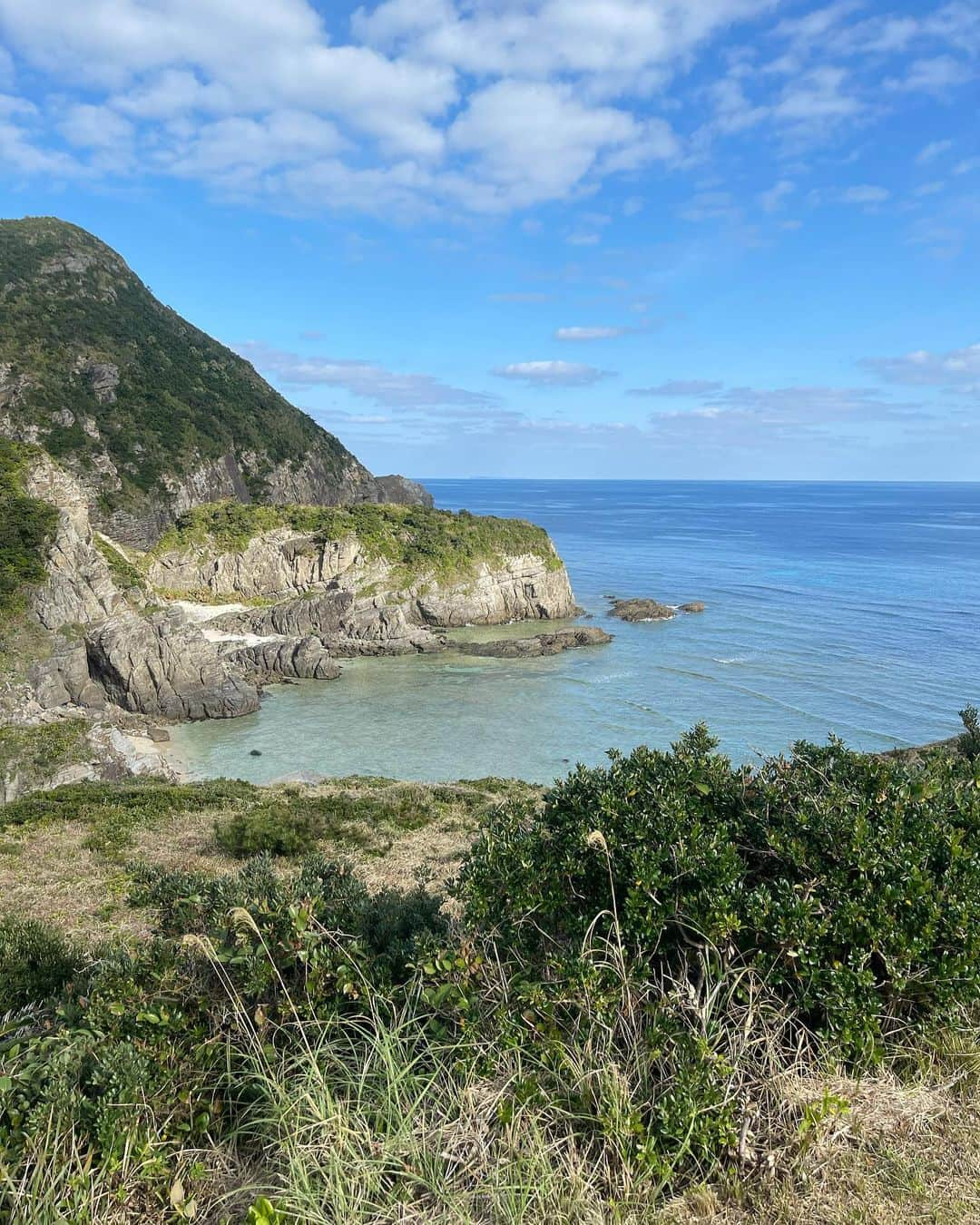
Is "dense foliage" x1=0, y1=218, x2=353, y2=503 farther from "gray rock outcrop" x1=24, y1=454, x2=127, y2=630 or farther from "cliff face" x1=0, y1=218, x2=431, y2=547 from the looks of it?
"gray rock outcrop" x1=24, y1=454, x2=127, y2=630

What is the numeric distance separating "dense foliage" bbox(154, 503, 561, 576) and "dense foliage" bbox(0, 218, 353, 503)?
527 inches

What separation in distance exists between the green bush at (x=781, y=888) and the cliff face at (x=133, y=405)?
5417cm

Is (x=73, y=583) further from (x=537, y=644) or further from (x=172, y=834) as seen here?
(x=537, y=644)

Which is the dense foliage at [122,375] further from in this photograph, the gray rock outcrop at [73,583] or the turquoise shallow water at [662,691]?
the turquoise shallow water at [662,691]

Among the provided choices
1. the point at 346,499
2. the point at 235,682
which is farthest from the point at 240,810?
the point at 346,499

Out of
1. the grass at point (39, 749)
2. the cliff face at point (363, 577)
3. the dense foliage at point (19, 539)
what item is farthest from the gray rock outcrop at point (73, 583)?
the cliff face at point (363, 577)

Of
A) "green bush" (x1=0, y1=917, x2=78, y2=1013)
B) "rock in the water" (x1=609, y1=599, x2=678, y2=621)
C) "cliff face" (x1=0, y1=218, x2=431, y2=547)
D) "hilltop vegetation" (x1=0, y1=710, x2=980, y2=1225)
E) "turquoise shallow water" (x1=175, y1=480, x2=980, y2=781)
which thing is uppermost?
"cliff face" (x1=0, y1=218, x2=431, y2=547)

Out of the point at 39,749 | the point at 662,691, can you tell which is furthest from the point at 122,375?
the point at 662,691

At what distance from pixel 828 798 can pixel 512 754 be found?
23947 mm

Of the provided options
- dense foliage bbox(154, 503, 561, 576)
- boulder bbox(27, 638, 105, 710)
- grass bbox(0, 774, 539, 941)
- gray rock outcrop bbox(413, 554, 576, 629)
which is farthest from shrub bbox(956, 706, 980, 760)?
dense foliage bbox(154, 503, 561, 576)

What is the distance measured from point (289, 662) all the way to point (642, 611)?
87.1ft

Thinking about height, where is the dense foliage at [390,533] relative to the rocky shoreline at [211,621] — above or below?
above

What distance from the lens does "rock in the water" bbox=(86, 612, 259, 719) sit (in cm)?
3194

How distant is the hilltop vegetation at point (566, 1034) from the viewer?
3.26 m
